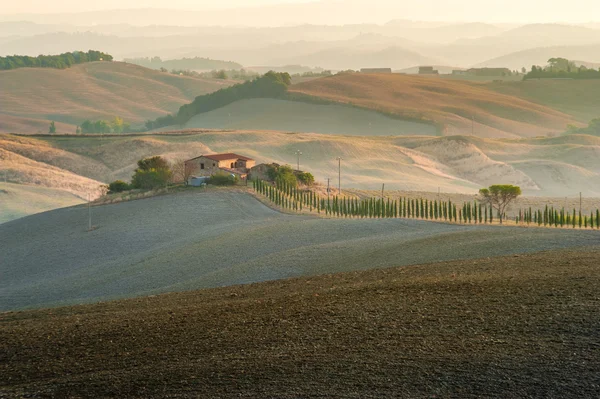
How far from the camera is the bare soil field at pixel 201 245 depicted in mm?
39656

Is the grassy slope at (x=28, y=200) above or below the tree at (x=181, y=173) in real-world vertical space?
below

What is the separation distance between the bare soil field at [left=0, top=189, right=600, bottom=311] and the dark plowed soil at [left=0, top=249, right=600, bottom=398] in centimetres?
915

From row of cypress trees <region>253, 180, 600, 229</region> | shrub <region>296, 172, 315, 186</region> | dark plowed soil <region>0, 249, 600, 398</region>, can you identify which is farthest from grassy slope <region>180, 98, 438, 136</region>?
dark plowed soil <region>0, 249, 600, 398</region>

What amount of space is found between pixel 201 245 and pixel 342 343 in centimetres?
3102

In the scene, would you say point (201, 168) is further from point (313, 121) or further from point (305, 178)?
point (313, 121)

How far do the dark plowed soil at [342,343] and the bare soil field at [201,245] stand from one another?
9.15m

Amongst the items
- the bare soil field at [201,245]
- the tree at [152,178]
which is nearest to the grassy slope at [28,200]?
the tree at [152,178]

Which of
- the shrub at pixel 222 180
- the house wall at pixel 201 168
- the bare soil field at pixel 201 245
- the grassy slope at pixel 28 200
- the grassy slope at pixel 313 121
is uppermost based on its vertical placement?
the grassy slope at pixel 313 121

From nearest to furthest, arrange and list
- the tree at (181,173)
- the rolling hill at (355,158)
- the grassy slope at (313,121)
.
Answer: the tree at (181,173) → the rolling hill at (355,158) → the grassy slope at (313,121)

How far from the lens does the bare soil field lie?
1561 inches

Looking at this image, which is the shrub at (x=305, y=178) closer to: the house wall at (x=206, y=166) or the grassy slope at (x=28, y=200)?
the house wall at (x=206, y=166)

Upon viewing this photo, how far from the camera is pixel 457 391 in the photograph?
59.9 ft

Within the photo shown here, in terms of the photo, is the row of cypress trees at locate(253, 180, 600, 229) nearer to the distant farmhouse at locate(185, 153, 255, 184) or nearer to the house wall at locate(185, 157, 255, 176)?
the distant farmhouse at locate(185, 153, 255, 184)

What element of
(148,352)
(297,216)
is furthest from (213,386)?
(297,216)
